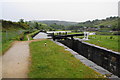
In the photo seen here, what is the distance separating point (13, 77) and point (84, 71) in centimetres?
218

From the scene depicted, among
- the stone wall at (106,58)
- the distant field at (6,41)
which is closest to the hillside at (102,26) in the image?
the distant field at (6,41)

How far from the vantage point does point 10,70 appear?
445 cm

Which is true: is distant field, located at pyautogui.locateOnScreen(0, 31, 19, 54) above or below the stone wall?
above

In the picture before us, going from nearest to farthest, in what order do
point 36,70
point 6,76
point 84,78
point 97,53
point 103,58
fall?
1. point 84,78
2. point 6,76
3. point 36,70
4. point 103,58
5. point 97,53

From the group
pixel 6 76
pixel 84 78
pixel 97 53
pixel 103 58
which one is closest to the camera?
pixel 84 78

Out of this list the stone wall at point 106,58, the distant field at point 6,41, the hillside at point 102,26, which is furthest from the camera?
the hillside at point 102,26

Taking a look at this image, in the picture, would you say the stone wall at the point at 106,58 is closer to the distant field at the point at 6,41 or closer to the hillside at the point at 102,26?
the distant field at the point at 6,41

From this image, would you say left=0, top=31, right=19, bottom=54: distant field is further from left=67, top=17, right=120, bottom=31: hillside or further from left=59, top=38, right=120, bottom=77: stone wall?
left=67, top=17, right=120, bottom=31: hillside

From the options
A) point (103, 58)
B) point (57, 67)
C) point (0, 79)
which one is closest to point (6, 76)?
point (0, 79)

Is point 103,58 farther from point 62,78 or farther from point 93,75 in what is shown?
point 62,78

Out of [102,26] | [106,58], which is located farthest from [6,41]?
[102,26]

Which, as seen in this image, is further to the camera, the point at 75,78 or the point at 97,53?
the point at 97,53

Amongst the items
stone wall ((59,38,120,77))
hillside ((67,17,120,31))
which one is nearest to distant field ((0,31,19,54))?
stone wall ((59,38,120,77))

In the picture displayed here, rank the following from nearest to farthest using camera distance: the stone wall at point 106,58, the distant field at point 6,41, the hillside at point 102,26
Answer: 1. the stone wall at point 106,58
2. the distant field at point 6,41
3. the hillside at point 102,26
